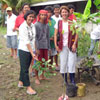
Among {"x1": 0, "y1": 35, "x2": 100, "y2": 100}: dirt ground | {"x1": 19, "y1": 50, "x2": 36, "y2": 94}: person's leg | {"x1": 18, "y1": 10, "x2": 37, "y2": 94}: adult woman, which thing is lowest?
{"x1": 0, "y1": 35, "x2": 100, "y2": 100}: dirt ground

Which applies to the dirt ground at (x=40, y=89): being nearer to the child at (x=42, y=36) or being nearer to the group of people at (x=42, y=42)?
the group of people at (x=42, y=42)

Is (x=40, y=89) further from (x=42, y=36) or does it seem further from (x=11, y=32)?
(x=11, y=32)

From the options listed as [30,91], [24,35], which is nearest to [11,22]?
[24,35]

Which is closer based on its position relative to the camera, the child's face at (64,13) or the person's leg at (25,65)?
the person's leg at (25,65)

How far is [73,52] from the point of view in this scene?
451cm

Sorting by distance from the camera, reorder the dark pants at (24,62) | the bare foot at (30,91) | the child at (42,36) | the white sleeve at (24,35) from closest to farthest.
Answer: the white sleeve at (24,35) → the dark pants at (24,62) → the bare foot at (30,91) → the child at (42,36)

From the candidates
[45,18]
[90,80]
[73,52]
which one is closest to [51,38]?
[45,18]

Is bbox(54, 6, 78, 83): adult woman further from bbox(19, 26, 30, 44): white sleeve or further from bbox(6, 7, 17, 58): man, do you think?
bbox(6, 7, 17, 58): man

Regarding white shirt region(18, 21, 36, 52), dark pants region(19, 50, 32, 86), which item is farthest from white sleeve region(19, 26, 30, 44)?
dark pants region(19, 50, 32, 86)

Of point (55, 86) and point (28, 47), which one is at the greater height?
point (28, 47)

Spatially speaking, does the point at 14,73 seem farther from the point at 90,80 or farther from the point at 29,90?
the point at 90,80

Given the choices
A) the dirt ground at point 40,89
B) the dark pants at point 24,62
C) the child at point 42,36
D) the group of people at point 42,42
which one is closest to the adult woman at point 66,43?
the group of people at point 42,42

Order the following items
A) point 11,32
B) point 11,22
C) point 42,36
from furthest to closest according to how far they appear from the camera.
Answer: point 11,32 → point 11,22 → point 42,36

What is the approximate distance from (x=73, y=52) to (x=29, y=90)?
132 cm
